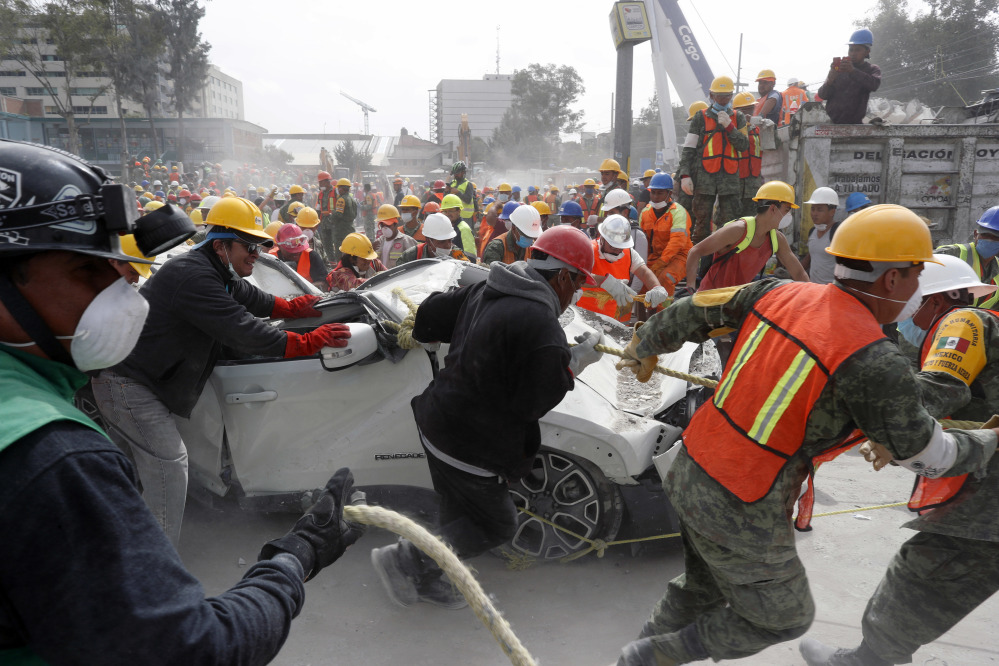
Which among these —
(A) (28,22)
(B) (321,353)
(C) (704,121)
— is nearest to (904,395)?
(B) (321,353)

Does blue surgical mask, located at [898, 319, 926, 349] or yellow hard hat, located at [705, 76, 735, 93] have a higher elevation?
yellow hard hat, located at [705, 76, 735, 93]

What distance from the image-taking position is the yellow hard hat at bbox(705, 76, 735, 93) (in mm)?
7582

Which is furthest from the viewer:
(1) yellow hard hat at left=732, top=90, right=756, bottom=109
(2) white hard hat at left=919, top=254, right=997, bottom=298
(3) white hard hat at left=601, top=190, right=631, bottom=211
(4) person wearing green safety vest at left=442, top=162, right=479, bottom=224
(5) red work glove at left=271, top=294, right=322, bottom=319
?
(4) person wearing green safety vest at left=442, top=162, right=479, bottom=224

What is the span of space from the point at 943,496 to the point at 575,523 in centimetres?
165

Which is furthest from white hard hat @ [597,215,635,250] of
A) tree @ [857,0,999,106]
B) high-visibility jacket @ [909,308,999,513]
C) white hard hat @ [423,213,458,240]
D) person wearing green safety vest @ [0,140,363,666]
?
tree @ [857,0,999,106]

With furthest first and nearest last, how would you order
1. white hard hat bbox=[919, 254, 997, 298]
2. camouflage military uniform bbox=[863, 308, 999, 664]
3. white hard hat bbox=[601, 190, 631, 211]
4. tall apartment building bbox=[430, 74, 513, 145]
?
tall apartment building bbox=[430, 74, 513, 145]
white hard hat bbox=[601, 190, 631, 211]
white hard hat bbox=[919, 254, 997, 298]
camouflage military uniform bbox=[863, 308, 999, 664]

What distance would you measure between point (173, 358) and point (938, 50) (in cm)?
3948

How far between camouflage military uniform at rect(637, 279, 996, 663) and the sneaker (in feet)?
3.66

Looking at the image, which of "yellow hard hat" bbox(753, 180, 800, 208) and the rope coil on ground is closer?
the rope coil on ground

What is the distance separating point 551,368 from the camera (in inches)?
108

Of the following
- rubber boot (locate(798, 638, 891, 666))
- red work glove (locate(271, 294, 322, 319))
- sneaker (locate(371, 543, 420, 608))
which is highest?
red work glove (locate(271, 294, 322, 319))

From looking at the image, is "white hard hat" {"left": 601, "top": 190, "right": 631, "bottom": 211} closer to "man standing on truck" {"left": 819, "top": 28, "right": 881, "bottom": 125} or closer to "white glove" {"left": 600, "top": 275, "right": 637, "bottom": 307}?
"white glove" {"left": 600, "top": 275, "right": 637, "bottom": 307}

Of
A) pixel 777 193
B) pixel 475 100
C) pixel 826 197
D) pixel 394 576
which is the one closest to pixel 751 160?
pixel 826 197

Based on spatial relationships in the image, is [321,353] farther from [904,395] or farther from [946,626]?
[946,626]
